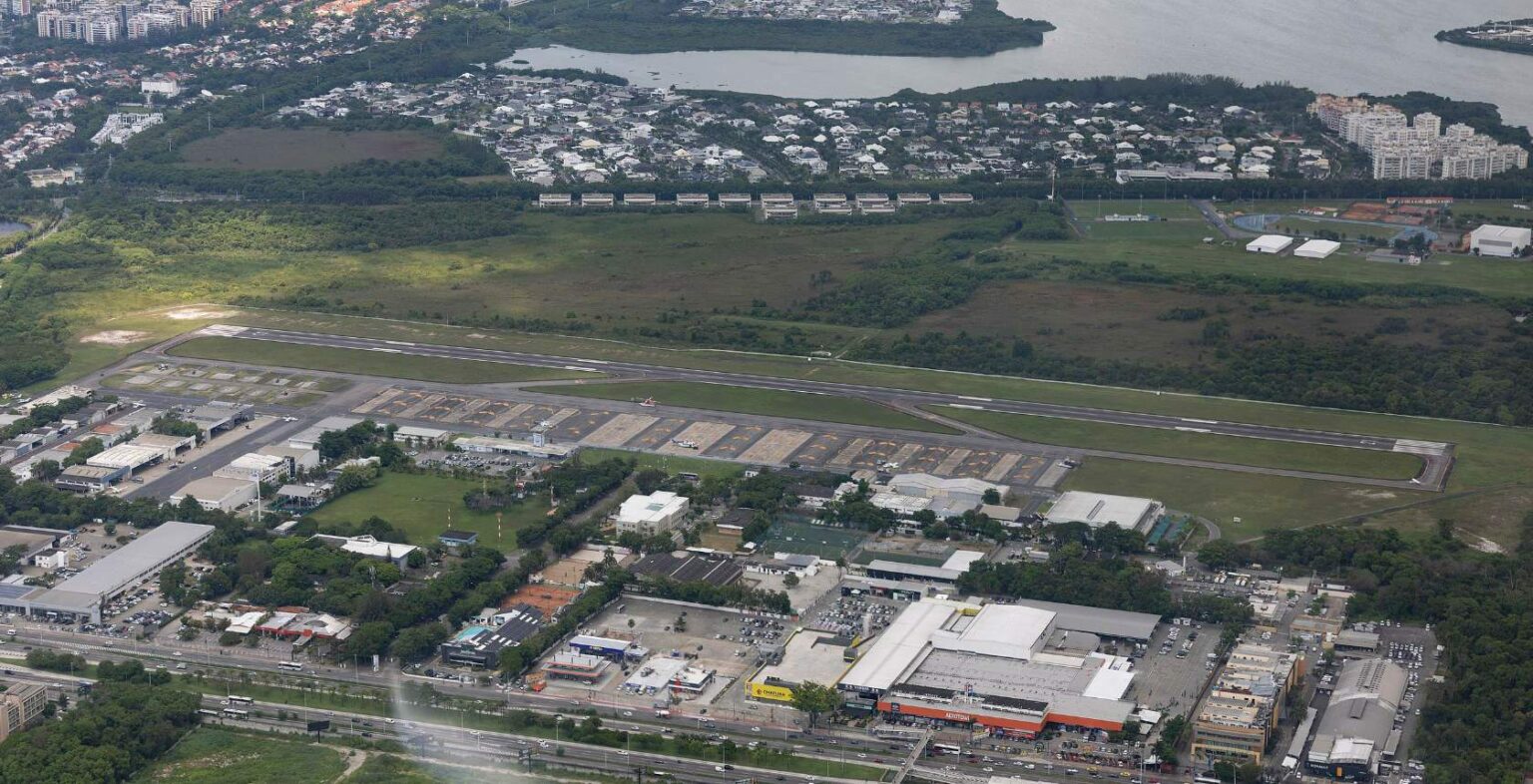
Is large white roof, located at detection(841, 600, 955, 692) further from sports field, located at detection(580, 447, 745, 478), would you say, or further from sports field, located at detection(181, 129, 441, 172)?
sports field, located at detection(181, 129, 441, 172)

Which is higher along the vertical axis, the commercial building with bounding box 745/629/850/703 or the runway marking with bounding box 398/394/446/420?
the runway marking with bounding box 398/394/446/420

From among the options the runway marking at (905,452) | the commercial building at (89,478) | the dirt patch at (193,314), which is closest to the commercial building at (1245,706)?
the runway marking at (905,452)

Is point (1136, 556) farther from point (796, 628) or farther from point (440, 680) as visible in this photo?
point (440, 680)

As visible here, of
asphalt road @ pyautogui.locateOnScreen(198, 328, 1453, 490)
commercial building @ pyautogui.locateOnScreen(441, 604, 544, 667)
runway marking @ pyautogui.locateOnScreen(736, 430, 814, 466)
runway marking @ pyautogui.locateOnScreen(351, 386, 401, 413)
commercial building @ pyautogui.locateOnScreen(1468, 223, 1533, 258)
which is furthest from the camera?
commercial building @ pyautogui.locateOnScreen(1468, 223, 1533, 258)

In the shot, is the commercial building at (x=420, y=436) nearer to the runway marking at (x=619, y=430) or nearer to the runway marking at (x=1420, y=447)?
the runway marking at (x=619, y=430)

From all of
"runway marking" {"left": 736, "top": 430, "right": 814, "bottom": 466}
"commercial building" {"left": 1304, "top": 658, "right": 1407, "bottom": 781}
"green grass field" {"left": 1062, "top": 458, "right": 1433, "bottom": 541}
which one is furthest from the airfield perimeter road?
"commercial building" {"left": 1304, "top": 658, "right": 1407, "bottom": 781}

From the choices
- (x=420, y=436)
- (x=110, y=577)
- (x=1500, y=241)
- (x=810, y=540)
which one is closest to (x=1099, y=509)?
(x=810, y=540)
